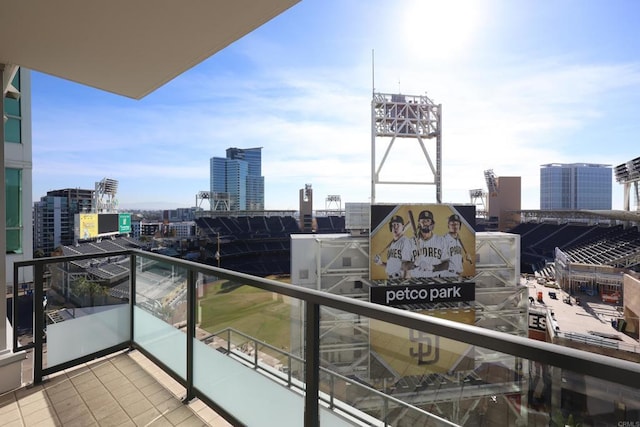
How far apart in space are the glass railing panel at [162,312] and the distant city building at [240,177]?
206 ft

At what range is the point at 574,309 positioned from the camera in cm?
1250

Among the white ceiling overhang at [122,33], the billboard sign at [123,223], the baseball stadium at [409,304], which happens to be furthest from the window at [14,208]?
the billboard sign at [123,223]

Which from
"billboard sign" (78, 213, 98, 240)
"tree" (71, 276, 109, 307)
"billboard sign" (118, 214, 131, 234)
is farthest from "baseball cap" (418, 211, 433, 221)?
"billboard sign" (118, 214, 131, 234)

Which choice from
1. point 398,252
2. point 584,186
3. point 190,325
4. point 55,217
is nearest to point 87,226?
point 55,217

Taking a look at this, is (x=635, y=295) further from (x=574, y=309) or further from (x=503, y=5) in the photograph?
(x=503, y=5)

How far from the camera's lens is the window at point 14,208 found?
645 cm

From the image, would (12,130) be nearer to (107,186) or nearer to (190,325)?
(190,325)

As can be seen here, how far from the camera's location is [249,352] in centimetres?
163

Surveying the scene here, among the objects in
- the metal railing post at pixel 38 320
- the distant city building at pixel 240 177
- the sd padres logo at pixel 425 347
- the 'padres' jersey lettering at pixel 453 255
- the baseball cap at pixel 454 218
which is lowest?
the 'padres' jersey lettering at pixel 453 255

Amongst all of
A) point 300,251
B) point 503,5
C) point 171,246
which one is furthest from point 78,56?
point 171,246

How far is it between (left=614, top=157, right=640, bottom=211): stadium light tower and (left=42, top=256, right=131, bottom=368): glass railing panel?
3649cm

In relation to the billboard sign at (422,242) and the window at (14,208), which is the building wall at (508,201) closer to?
the billboard sign at (422,242)

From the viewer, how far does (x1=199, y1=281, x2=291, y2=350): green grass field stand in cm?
146

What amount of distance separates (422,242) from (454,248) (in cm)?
113
